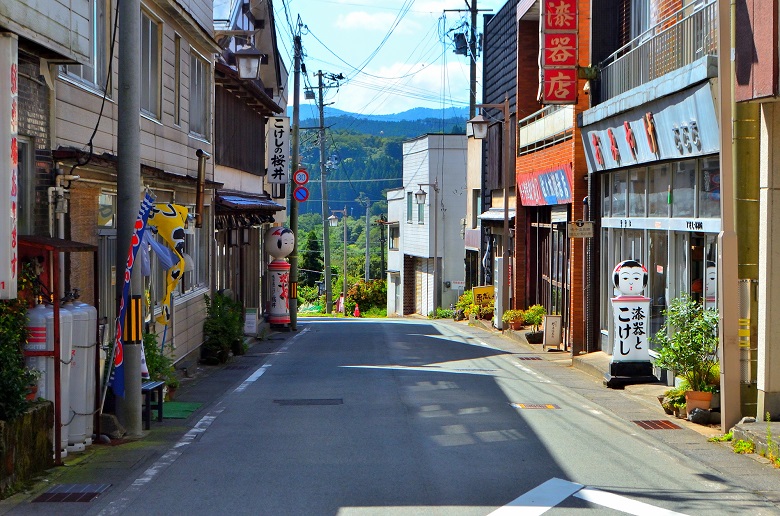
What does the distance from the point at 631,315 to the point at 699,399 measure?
3.37 metres

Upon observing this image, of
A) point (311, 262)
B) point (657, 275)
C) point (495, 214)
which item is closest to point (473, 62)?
point (495, 214)

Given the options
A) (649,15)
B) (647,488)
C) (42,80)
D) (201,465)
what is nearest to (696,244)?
(649,15)

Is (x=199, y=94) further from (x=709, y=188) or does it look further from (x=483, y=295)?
(x=483, y=295)

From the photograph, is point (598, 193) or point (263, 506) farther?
point (598, 193)

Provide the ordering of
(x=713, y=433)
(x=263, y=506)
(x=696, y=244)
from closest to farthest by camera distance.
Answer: (x=263, y=506)
(x=713, y=433)
(x=696, y=244)

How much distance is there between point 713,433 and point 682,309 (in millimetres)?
2031

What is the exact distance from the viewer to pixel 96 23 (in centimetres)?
1354

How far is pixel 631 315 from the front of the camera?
1620cm

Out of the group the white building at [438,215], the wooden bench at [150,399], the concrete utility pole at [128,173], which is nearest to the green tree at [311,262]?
the white building at [438,215]

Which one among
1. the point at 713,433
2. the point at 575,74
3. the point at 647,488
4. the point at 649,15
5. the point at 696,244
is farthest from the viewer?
the point at 575,74

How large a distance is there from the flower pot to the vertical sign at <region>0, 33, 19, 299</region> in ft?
28.3

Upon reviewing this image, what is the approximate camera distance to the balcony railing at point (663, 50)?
1416 centimetres

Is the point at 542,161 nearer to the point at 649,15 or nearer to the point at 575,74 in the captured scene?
the point at 575,74

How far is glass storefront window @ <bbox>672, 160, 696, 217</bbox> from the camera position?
1543 cm
